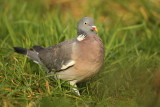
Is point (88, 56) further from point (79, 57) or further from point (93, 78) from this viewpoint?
point (93, 78)

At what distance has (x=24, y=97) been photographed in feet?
10.6

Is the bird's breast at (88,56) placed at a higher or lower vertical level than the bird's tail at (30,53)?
lower

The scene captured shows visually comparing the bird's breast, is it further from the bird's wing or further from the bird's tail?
the bird's tail

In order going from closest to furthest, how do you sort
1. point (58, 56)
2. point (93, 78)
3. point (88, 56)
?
point (88, 56), point (58, 56), point (93, 78)

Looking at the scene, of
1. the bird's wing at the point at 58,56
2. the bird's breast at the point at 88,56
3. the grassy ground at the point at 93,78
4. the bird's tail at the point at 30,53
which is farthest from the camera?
the bird's tail at the point at 30,53

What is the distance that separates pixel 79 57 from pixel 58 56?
425mm

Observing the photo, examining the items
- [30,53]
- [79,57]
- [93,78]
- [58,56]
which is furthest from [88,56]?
[30,53]

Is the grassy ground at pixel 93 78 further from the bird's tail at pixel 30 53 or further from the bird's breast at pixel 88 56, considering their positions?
the bird's breast at pixel 88 56

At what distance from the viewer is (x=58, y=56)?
3734mm

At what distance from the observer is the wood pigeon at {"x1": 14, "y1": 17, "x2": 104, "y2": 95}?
340cm

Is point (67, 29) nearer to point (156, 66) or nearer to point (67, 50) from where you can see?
point (67, 50)

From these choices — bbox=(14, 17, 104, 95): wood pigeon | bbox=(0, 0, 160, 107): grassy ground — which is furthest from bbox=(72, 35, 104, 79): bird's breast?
bbox=(0, 0, 160, 107): grassy ground

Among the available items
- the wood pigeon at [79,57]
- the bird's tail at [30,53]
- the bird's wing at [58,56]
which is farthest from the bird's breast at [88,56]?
the bird's tail at [30,53]

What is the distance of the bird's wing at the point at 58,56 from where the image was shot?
3.55m
